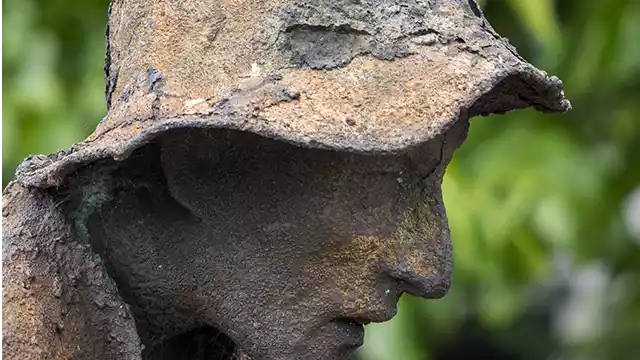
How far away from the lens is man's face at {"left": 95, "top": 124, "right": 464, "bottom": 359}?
2.09ft

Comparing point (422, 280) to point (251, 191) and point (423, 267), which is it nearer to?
point (423, 267)

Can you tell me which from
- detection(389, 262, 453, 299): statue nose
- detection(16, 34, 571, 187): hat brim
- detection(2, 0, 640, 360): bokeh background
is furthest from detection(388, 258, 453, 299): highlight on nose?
detection(2, 0, 640, 360): bokeh background

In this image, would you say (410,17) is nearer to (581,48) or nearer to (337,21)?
(337,21)

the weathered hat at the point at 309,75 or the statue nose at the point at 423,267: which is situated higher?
the weathered hat at the point at 309,75

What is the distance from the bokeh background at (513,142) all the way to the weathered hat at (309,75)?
100 cm

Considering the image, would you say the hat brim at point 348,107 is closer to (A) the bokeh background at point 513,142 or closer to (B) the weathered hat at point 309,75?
(B) the weathered hat at point 309,75

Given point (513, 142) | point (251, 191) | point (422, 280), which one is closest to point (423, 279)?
point (422, 280)

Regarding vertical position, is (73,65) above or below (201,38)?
above

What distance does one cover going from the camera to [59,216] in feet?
2.12

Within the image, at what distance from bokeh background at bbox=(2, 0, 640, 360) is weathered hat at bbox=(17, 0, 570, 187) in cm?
100

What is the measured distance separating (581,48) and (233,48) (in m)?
1.43

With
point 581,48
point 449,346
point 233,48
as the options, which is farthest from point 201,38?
point 449,346

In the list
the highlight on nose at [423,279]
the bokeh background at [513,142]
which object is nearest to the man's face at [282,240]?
the highlight on nose at [423,279]

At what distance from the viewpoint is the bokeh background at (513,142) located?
1.70 metres
